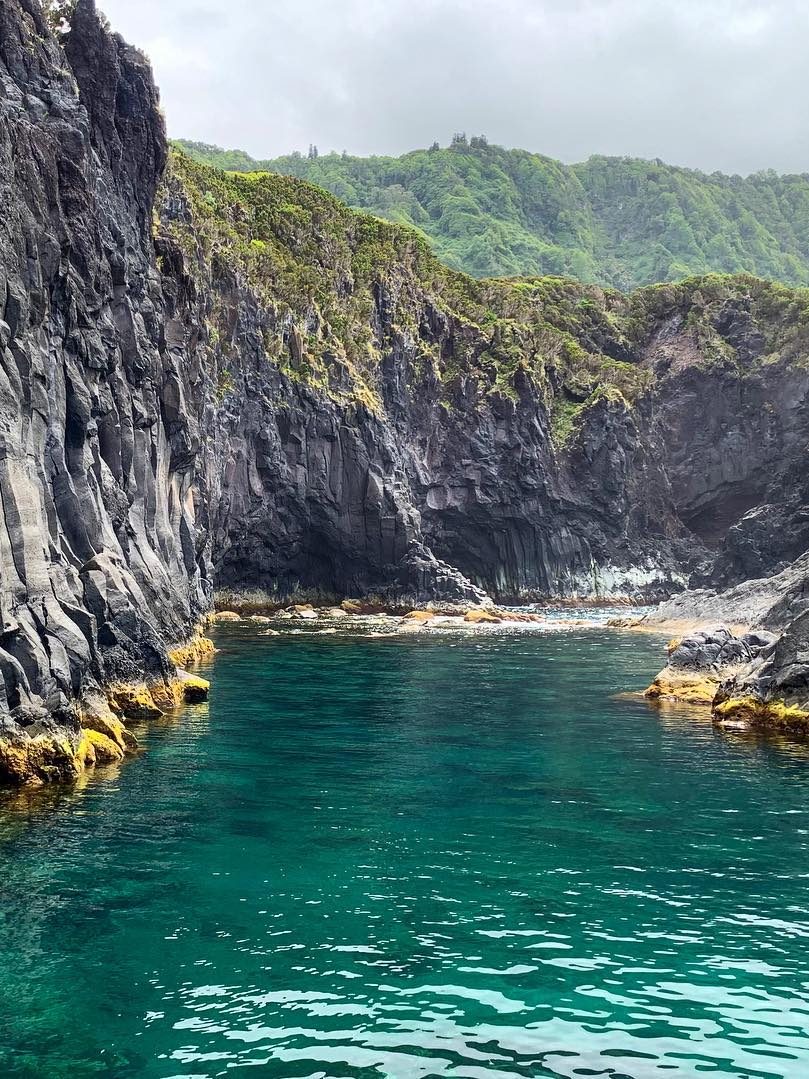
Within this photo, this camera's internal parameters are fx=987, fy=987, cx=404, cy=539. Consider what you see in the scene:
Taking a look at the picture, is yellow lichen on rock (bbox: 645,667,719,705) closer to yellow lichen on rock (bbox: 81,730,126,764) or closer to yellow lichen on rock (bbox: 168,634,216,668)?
yellow lichen on rock (bbox: 168,634,216,668)

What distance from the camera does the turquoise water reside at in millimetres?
13516

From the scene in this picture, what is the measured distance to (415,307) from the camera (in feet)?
424

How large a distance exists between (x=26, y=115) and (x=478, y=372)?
9511 cm

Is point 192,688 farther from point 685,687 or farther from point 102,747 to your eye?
point 685,687

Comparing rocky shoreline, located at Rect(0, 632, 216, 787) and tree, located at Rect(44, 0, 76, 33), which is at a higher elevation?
tree, located at Rect(44, 0, 76, 33)

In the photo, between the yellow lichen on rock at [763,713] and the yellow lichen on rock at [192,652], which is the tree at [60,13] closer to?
the yellow lichen on rock at [192,652]

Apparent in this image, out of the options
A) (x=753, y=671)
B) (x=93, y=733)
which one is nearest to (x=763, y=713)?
(x=753, y=671)

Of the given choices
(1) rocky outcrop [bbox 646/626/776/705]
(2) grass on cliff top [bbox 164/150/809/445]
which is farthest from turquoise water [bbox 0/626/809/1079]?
(2) grass on cliff top [bbox 164/150/809/445]

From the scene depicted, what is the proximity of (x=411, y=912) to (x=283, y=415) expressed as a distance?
85019 mm

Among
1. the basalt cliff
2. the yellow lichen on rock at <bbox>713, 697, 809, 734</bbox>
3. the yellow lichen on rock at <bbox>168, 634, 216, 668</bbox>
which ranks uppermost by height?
the basalt cliff

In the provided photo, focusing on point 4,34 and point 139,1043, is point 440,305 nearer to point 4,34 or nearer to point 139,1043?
point 4,34

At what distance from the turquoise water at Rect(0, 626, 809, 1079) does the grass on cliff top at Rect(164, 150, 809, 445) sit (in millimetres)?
61346

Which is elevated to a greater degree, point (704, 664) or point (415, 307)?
point (415, 307)

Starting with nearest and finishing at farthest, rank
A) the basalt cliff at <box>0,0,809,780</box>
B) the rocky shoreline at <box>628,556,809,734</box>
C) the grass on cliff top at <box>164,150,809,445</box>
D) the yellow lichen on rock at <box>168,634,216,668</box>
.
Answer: the basalt cliff at <box>0,0,809,780</box> → the rocky shoreline at <box>628,556,809,734</box> → the yellow lichen on rock at <box>168,634,216,668</box> → the grass on cliff top at <box>164,150,809,445</box>
